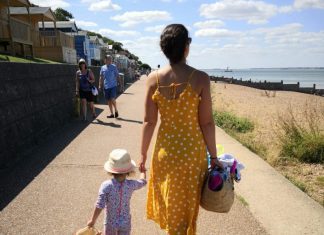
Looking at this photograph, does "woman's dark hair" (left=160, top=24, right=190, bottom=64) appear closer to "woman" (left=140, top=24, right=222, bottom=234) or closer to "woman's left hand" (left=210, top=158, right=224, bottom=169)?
"woman" (left=140, top=24, right=222, bottom=234)

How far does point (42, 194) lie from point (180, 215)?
2.49 m

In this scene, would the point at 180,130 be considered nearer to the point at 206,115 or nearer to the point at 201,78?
Result: the point at 206,115

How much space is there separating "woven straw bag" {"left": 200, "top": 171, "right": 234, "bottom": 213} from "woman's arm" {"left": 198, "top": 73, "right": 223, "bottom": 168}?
248mm

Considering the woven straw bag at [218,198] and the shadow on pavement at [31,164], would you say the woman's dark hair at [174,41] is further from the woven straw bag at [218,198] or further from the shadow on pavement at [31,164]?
the shadow on pavement at [31,164]

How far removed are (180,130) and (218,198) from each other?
59 centimetres

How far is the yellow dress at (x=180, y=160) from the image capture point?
8.88 feet

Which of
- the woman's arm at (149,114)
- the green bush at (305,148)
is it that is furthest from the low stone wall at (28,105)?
the green bush at (305,148)

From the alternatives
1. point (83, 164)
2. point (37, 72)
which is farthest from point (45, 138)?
point (83, 164)

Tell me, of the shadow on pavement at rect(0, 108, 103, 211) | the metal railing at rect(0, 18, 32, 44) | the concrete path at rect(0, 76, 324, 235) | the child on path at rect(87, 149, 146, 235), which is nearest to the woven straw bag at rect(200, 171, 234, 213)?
the child on path at rect(87, 149, 146, 235)

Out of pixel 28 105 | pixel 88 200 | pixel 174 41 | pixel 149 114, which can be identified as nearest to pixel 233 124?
pixel 28 105

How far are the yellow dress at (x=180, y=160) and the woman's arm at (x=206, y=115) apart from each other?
0.04m

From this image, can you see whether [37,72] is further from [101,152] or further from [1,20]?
[1,20]

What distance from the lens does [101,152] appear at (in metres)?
6.86

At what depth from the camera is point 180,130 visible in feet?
8.96
